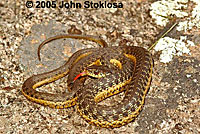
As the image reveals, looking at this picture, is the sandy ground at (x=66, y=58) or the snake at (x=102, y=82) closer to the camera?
the snake at (x=102, y=82)

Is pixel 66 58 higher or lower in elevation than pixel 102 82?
higher

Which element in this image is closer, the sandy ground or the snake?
the snake

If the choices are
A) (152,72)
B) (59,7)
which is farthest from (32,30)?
(152,72)

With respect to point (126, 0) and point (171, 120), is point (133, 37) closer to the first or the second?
point (126, 0)

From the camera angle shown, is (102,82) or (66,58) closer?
(102,82)
